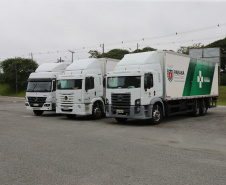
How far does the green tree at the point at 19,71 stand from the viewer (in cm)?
6153

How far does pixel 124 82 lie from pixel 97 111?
3317mm

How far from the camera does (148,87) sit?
38.6ft

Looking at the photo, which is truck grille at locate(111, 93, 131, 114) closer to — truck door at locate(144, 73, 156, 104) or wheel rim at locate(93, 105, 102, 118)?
truck door at locate(144, 73, 156, 104)

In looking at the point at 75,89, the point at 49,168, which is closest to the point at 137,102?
the point at 75,89

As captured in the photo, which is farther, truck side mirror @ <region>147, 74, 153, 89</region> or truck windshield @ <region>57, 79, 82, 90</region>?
truck windshield @ <region>57, 79, 82, 90</region>

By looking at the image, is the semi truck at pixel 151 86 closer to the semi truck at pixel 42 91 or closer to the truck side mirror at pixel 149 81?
the truck side mirror at pixel 149 81

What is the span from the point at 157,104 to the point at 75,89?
179 inches

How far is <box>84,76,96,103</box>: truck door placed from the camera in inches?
551

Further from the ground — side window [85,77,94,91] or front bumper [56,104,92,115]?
side window [85,77,94,91]

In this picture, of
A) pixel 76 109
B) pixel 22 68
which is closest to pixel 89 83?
pixel 76 109

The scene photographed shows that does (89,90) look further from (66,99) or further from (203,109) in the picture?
(203,109)

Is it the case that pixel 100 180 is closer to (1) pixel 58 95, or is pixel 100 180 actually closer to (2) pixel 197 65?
(1) pixel 58 95

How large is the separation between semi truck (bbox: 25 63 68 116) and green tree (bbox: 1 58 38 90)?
46.8m

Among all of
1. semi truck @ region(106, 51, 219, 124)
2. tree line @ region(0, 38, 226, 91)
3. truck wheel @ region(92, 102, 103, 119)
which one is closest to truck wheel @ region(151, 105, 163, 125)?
semi truck @ region(106, 51, 219, 124)
